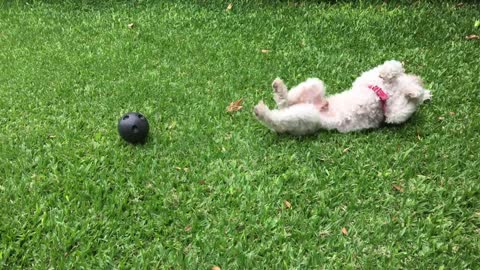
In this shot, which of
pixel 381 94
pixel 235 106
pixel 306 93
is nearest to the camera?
pixel 381 94

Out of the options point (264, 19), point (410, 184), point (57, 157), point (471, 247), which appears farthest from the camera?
point (264, 19)

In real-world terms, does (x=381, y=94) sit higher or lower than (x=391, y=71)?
lower

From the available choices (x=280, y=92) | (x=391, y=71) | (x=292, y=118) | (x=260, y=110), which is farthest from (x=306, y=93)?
(x=391, y=71)

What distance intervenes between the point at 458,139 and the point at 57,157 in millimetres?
2881

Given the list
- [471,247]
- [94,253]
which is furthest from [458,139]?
[94,253]

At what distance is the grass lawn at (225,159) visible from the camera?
109 inches

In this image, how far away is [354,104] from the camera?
371 centimetres

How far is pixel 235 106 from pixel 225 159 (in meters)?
0.78

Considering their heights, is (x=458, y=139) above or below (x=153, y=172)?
above

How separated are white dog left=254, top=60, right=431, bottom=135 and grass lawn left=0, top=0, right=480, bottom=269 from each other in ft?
0.36

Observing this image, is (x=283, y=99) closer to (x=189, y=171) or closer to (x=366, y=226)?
(x=189, y=171)

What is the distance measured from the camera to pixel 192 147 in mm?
3660

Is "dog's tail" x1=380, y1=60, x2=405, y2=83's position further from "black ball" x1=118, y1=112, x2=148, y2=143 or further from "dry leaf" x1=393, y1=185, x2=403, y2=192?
"black ball" x1=118, y1=112, x2=148, y2=143

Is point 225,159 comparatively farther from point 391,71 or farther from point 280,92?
point 391,71
